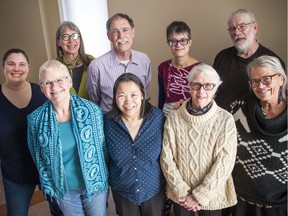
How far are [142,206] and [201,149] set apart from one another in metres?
0.53

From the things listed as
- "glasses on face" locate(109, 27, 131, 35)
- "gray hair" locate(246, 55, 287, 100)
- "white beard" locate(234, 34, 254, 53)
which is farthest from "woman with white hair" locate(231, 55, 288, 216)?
"glasses on face" locate(109, 27, 131, 35)

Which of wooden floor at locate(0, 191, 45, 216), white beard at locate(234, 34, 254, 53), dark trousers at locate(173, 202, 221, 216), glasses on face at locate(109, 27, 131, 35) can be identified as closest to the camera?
dark trousers at locate(173, 202, 221, 216)

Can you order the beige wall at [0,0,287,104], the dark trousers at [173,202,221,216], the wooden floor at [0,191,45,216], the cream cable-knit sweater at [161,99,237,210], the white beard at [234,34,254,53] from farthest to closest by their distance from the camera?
the wooden floor at [0,191,45,216] → the beige wall at [0,0,287,104] → the white beard at [234,34,254,53] → the dark trousers at [173,202,221,216] → the cream cable-knit sweater at [161,99,237,210]

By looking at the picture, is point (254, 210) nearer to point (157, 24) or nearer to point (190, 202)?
point (190, 202)

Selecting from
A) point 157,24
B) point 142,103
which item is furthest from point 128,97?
point 157,24

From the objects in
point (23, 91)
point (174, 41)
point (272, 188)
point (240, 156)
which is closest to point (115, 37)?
point (174, 41)

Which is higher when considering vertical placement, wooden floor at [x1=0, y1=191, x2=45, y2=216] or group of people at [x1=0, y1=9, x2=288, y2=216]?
group of people at [x1=0, y1=9, x2=288, y2=216]

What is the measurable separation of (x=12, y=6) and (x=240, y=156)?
3798 millimetres

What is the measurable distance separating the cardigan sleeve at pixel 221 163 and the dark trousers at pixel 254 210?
0.28 meters

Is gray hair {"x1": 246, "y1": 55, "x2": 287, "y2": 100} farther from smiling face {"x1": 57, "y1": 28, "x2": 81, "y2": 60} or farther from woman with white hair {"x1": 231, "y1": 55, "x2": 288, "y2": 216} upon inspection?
smiling face {"x1": 57, "y1": 28, "x2": 81, "y2": 60}

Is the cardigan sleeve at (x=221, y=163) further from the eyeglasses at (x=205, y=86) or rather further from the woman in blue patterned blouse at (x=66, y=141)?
the woman in blue patterned blouse at (x=66, y=141)

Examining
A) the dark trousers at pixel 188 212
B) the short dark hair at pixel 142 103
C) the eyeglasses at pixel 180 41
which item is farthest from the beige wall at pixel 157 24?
the dark trousers at pixel 188 212

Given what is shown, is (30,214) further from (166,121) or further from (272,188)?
(272,188)

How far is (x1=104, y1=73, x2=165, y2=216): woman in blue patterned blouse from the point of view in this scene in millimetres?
1590
